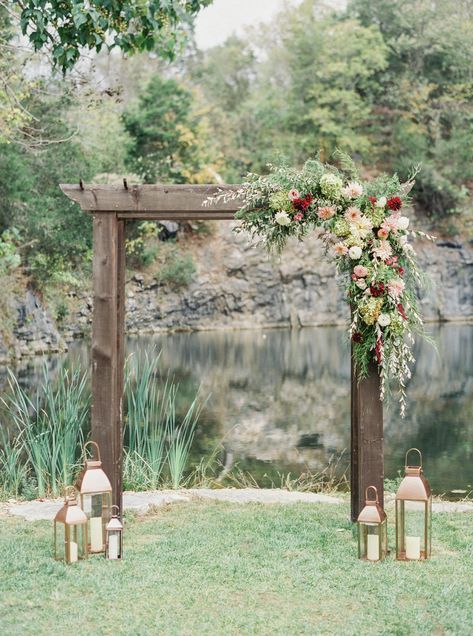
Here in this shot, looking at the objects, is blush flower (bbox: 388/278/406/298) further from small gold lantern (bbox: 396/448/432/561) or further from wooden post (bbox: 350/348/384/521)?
small gold lantern (bbox: 396/448/432/561)

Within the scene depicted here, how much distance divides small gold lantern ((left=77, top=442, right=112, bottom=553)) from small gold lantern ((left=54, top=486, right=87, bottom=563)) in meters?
0.14

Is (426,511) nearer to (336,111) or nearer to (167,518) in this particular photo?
(167,518)

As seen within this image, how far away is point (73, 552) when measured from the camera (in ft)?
15.2

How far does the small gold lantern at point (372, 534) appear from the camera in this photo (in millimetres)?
4621

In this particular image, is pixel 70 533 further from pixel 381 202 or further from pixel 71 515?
pixel 381 202

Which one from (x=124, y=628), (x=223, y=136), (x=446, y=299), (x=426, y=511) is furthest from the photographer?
(x=223, y=136)

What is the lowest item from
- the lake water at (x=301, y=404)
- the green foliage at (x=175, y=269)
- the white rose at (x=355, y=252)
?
the lake water at (x=301, y=404)

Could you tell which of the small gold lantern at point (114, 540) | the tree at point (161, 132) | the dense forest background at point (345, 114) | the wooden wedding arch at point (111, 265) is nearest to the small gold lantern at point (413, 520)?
the wooden wedding arch at point (111, 265)

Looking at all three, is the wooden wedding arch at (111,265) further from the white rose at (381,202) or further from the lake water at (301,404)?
the lake water at (301,404)

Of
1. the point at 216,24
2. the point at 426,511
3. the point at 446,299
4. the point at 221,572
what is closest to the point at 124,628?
the point at 221,572

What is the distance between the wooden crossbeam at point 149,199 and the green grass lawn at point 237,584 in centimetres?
203

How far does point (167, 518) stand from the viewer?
5.74 m

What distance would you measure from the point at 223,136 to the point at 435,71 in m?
9.12

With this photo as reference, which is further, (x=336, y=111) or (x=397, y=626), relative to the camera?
(x=336, y=111)
